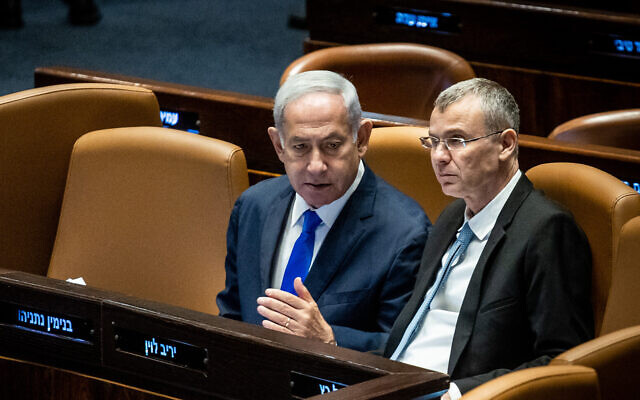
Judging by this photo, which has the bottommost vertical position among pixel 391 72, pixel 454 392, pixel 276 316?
pixel 454 392

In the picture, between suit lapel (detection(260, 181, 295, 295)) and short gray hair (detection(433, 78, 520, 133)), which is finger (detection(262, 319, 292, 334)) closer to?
suit lapel (detection(260, 181, 295, 295))

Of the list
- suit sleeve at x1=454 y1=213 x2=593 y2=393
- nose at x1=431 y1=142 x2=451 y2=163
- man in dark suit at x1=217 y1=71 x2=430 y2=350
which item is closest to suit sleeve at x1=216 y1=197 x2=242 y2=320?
man in dark suit at x1=217 y1=71 x2=430 y2=350

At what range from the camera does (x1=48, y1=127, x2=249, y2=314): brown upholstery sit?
2369 millimetres

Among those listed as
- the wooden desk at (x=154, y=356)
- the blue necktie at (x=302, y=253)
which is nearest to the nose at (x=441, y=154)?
the blue necktie at (x=302, y=253)

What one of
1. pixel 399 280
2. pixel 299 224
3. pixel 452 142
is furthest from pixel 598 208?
pixel 299 224

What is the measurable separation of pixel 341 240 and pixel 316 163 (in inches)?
A: 6.5

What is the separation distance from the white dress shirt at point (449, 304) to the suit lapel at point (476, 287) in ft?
0.13

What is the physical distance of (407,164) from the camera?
2.28m

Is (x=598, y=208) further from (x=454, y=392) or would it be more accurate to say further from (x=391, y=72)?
(x=391, y=72)

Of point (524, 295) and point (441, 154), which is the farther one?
point (441, 154)

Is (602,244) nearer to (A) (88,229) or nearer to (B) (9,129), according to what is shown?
(A) (88,229)

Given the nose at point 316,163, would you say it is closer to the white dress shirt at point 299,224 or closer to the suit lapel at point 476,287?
the white dress shirt at point 299,224

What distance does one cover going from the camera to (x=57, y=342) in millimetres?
1740

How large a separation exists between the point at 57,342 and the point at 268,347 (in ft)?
1.51
